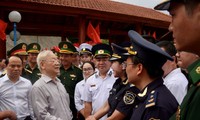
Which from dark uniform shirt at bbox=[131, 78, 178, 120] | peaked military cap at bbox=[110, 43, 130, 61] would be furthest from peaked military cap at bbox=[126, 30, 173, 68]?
peaked military cap at bbox=[110, 43, 130, 61]

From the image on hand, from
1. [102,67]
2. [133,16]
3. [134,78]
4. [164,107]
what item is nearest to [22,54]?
[102,67]

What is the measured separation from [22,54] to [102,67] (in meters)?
2.04

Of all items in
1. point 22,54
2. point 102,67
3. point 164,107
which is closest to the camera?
point 164,107

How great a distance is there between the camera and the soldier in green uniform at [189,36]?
3.43 ft

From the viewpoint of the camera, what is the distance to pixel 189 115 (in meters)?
1.06

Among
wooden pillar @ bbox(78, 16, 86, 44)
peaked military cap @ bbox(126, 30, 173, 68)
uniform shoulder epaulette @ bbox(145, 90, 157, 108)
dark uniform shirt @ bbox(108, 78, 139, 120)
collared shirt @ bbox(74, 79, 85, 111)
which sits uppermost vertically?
wooden pillar @ bbox(78, 16, 86, 44)

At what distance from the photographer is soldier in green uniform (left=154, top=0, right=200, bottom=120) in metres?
1.05

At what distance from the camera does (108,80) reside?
13.8 feet

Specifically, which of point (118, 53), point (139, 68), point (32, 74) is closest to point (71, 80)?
point (32, 74)

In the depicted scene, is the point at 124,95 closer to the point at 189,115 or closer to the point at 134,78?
the point at 134,78

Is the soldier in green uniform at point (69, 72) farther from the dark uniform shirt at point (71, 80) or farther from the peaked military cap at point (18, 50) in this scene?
the peaked military cap at point (18, 50)

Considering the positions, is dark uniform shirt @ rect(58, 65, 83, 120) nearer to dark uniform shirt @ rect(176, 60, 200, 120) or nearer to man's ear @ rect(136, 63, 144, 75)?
man's ear @ rect(136, 63, 144, 75)

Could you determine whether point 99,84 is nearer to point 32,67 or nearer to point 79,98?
point 79,98

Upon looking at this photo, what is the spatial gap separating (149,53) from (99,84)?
2230 mm
